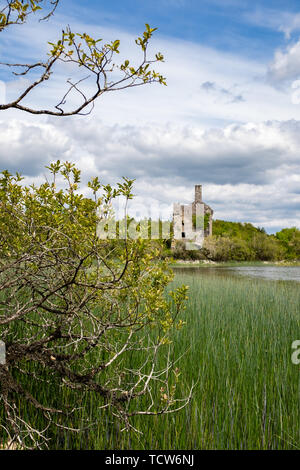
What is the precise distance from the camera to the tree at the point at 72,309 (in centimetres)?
310

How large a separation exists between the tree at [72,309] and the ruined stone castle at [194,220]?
110 ft

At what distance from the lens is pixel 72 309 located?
121 inches

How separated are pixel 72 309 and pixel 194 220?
127 feet

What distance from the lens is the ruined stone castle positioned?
128ft

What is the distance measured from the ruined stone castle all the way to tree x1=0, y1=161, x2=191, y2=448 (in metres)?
33.5

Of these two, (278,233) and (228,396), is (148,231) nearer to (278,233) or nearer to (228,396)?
(228,396)

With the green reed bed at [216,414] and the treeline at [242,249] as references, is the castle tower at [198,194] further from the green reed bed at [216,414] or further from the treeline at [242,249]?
the green reed bed at [216,414]

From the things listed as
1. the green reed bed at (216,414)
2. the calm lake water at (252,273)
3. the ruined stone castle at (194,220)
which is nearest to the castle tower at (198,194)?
the ruined stone castle at (194,220)

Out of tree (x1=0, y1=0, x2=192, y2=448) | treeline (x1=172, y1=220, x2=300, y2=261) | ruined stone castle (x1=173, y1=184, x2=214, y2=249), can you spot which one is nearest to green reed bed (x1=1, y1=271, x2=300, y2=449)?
tree (x1=0, y1=0, x2=192, y2=448)

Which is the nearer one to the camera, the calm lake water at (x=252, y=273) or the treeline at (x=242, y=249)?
the calm lake water at (x=252, y=273)
